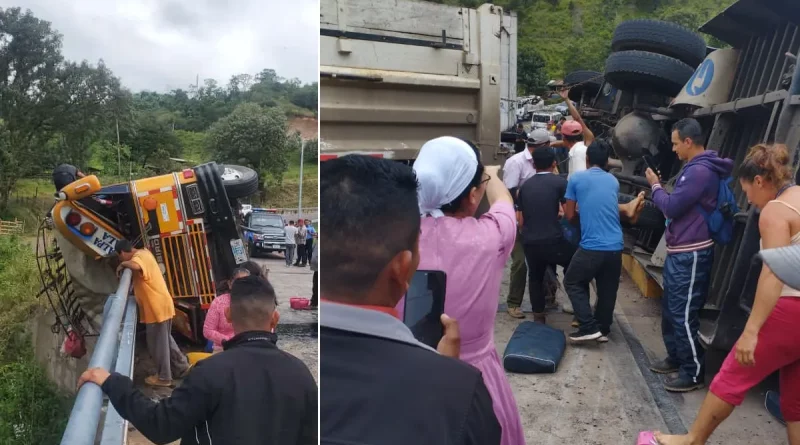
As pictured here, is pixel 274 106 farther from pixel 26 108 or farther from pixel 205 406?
pixel 205 406

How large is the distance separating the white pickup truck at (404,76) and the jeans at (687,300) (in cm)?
183

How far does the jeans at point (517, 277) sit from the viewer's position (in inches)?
148

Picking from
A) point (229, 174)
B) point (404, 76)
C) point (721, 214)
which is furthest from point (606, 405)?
point (229, 174)

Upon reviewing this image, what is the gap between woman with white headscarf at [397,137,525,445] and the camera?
1.15 metres

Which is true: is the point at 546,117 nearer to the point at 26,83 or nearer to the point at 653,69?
the point at 653,69

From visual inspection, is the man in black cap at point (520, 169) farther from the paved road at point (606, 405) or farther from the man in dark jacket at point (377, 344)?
the man in dark jacket at point (377, 344)

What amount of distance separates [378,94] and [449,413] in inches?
17.8

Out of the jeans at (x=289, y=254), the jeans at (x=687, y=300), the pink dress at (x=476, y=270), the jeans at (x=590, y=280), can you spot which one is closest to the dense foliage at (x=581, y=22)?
the jeans at (x=590, y=280)

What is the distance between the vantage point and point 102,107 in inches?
37.3

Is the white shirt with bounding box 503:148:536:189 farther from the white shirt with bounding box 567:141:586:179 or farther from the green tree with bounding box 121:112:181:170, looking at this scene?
the green tree with bounding box 121:112:181:170

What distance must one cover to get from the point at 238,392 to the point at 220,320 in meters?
0.13

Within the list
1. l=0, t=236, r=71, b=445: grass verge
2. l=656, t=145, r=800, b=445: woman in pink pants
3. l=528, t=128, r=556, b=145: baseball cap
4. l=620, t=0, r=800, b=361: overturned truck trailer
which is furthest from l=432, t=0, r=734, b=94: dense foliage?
l=0, t=236, r=71, b=445: grass verge

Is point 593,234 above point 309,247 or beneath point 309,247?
beneath

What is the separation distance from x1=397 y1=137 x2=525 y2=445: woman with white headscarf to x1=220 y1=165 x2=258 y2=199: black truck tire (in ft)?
0.90
